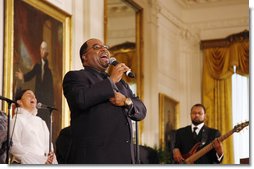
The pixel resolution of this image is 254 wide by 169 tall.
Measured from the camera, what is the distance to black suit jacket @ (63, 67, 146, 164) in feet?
15.8

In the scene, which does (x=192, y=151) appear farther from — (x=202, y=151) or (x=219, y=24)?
(x=219, y=24)

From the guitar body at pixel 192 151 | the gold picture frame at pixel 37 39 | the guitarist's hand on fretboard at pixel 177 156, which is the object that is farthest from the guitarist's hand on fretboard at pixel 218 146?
the gold picture frame at pixel 37 39

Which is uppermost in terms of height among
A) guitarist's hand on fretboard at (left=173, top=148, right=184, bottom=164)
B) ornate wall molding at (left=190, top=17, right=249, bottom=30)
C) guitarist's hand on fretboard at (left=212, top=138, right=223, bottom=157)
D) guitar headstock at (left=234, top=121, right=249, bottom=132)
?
ornate wall molding at (left=190, top=17, right=249, bottom=30)

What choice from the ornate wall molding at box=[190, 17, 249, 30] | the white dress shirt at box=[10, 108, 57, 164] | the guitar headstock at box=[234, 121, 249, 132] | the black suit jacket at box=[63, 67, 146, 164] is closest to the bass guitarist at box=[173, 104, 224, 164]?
the guitar headstock at box=[234, 121, 249, 132]

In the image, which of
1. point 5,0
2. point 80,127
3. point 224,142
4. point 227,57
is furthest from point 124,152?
point 5,0

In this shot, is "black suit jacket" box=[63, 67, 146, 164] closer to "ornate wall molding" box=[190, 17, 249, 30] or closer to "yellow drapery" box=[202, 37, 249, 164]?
"yellow drapery" box=[202, 37, 249, 164]

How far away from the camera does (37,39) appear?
6.77 meters

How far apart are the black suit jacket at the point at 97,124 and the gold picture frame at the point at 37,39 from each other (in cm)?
128

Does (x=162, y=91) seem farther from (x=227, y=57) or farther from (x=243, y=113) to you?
(x=243, y=113)

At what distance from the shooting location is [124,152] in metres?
4.91

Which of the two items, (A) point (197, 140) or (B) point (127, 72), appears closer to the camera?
(B) point (127, 72)

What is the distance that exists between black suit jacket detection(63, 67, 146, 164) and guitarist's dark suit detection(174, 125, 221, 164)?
0.83 m

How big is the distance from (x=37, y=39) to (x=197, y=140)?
193cm

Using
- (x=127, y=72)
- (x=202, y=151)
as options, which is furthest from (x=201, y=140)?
(x=127, y=72)
